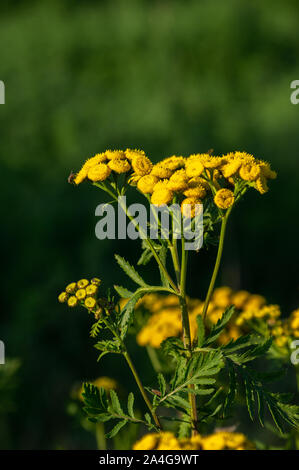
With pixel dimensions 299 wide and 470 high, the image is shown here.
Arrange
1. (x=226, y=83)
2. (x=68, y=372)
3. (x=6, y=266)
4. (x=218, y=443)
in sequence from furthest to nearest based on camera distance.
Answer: (x=226, y=83), (x=6, y=266), (x=68, y=372), (x=218, y=443)

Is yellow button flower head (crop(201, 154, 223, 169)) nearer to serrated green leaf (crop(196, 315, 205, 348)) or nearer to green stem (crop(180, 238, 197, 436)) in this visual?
green stem (crop(180, 238, 197, 436))

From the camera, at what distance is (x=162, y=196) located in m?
1.77

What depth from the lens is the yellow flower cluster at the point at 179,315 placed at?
2404 mm

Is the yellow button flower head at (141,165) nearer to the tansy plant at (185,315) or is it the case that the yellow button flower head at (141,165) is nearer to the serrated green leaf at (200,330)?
the tansy plant at (185,315)

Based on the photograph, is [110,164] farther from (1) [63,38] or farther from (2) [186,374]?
(1) [63,38]

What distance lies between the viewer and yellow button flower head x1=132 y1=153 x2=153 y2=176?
1.87 meters

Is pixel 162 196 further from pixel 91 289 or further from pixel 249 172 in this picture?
pixel 91 289

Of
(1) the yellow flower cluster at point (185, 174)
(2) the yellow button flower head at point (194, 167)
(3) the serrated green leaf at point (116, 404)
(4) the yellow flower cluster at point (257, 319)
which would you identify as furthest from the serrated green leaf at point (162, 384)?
(2) the yellow button flower head at point (194, 167)

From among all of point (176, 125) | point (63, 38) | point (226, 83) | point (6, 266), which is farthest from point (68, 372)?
point (63, 38)

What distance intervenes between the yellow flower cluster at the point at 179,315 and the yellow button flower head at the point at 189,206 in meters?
A: 0.67

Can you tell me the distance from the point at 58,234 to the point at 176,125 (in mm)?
2736

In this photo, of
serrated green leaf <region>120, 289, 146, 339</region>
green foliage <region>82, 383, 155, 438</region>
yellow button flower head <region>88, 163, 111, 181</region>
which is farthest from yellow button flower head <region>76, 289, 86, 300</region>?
yellow button flower head <region>88, 163, 111, 181</region>

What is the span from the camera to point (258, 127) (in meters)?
7.77

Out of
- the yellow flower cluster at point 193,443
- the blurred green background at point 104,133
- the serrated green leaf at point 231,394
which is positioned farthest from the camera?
the blurred green background at point 104,133
